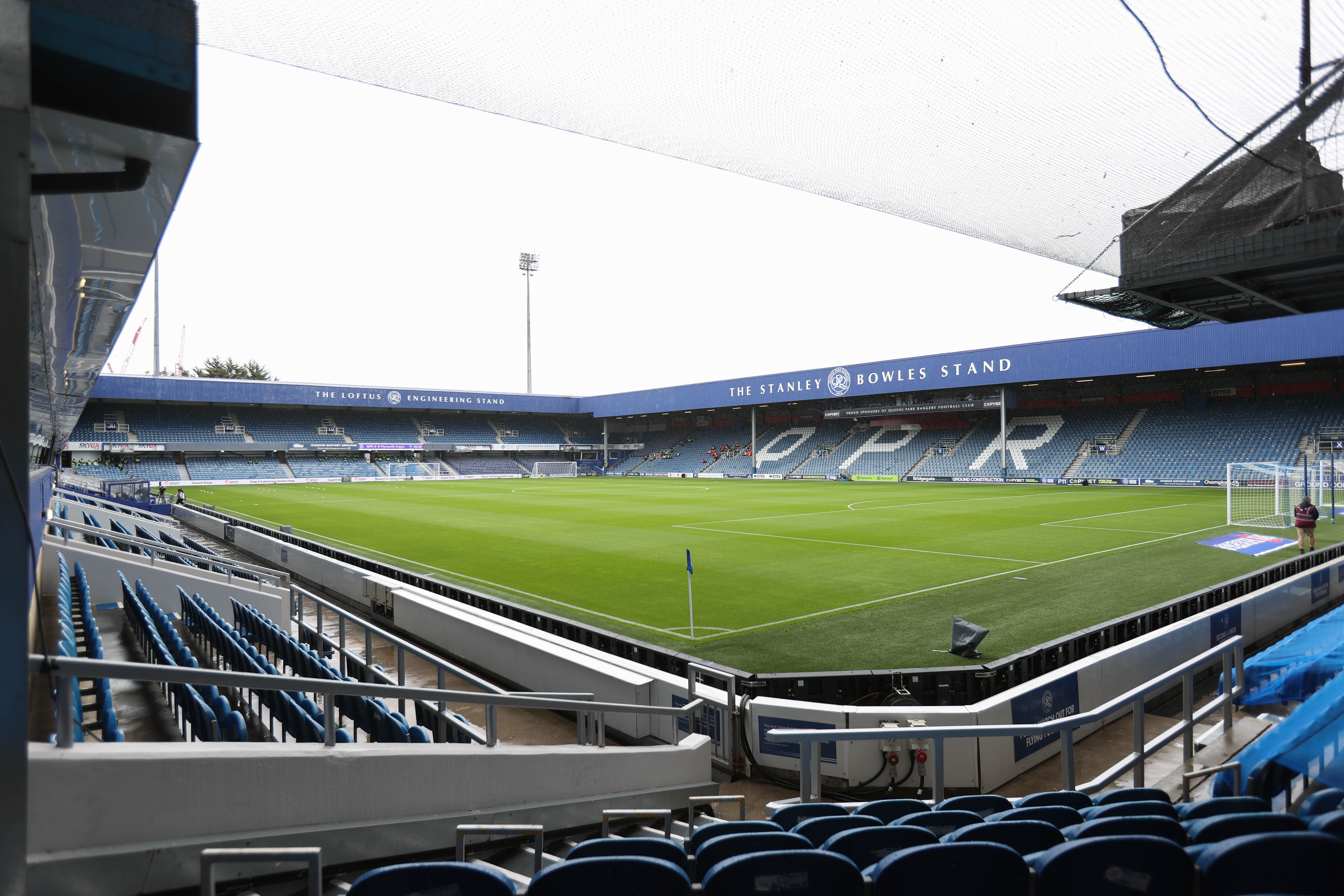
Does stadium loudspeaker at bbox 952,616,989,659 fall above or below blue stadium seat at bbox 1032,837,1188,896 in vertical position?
below

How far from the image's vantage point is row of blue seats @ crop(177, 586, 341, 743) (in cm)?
448

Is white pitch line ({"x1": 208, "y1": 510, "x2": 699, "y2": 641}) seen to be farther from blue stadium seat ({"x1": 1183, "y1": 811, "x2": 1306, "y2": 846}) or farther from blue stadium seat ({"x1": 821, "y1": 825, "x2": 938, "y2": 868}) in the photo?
blue stadium seat ({"x1": 1183, "y1": 811, "x2": 1306, "y2": 846})

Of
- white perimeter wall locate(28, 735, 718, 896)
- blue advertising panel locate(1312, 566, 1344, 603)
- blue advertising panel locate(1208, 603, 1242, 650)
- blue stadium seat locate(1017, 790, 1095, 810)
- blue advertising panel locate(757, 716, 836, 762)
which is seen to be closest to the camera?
white perimeter wall locate(28, 735, 718, 896)

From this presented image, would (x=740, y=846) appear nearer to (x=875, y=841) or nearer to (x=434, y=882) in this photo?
(x=875, y=841)

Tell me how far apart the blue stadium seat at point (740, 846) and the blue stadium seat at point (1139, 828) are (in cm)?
105

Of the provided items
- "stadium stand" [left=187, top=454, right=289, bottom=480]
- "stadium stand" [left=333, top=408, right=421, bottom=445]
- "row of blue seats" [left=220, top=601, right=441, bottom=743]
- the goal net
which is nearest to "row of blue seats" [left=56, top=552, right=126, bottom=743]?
"row of blue seats" [left=220, top=601, right=441, bottom=743]

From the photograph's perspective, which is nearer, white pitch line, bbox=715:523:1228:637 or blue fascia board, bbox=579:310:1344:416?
white pitch line, bbox=715:523:1228:637

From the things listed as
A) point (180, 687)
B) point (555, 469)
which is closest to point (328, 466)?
point (555, 469)

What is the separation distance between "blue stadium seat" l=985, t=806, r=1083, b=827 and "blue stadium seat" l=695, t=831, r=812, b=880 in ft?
3.58

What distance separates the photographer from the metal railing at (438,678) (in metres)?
5.62

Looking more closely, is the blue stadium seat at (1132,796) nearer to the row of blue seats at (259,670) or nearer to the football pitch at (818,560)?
the row of blue seats at (259,670)

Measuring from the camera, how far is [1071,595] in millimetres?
12500

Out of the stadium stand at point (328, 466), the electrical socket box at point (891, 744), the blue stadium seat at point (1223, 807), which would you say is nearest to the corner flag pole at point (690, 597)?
the electrical socket box at point (891, 744)

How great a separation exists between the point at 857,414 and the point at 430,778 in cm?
5306
